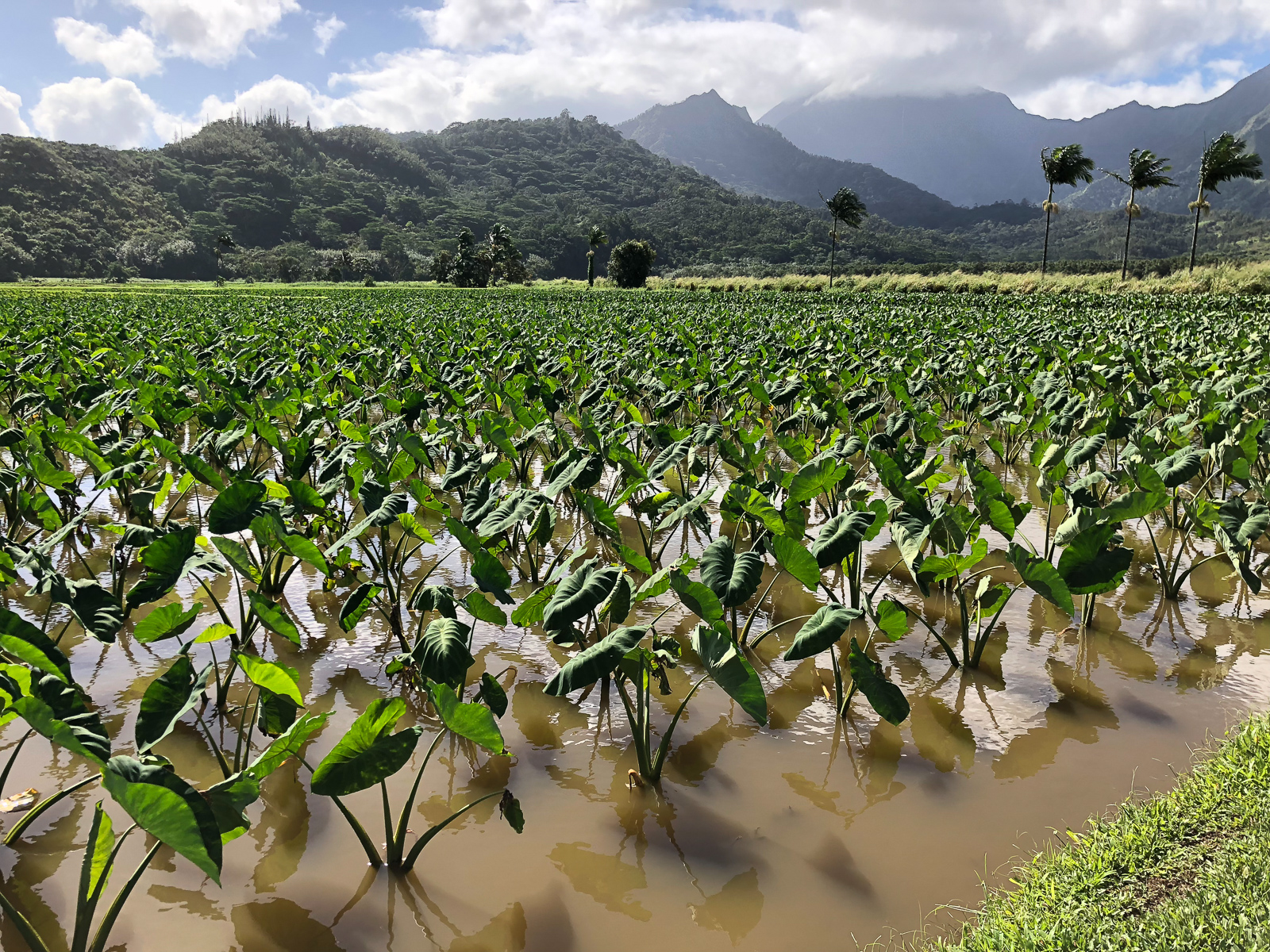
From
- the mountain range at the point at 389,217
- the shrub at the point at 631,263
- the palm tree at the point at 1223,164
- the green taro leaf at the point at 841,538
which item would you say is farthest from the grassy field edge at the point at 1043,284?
the mountain range at the point at 389,217

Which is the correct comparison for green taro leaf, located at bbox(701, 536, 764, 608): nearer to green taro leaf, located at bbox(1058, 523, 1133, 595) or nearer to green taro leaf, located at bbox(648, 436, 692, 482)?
green taro leaf, located at bbox(1058, 523, 1133, 595)

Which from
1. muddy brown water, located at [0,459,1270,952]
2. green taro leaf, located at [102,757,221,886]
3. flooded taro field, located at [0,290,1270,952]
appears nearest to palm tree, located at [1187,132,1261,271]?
flooded taro field, located at [0,290,1270,952]

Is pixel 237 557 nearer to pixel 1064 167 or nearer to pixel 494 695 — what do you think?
pixel 494 695

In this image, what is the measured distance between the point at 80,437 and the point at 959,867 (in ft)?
17.5

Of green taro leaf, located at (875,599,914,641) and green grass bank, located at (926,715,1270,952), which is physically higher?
green taro leaf, located at (875,599,914,641)

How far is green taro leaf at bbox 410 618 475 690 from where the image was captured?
2.35 m

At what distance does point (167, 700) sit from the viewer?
2.06 meters

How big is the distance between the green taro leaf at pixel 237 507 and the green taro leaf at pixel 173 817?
2.00 m

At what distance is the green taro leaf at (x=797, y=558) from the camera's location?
303 centimetres

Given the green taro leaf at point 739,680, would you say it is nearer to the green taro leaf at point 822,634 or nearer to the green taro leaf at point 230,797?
the green taro leaf at point 822,634

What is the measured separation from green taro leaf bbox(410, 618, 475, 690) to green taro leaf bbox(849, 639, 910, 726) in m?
1.31

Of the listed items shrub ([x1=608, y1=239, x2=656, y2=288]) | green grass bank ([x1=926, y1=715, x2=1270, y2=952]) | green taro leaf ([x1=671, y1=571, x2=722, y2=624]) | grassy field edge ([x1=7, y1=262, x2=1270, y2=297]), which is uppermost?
shrub ([x1=608, y1=239, x2=656, y2=288])

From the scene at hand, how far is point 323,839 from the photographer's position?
2521 millimetres

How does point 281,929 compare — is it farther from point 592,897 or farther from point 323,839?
point 592,897
